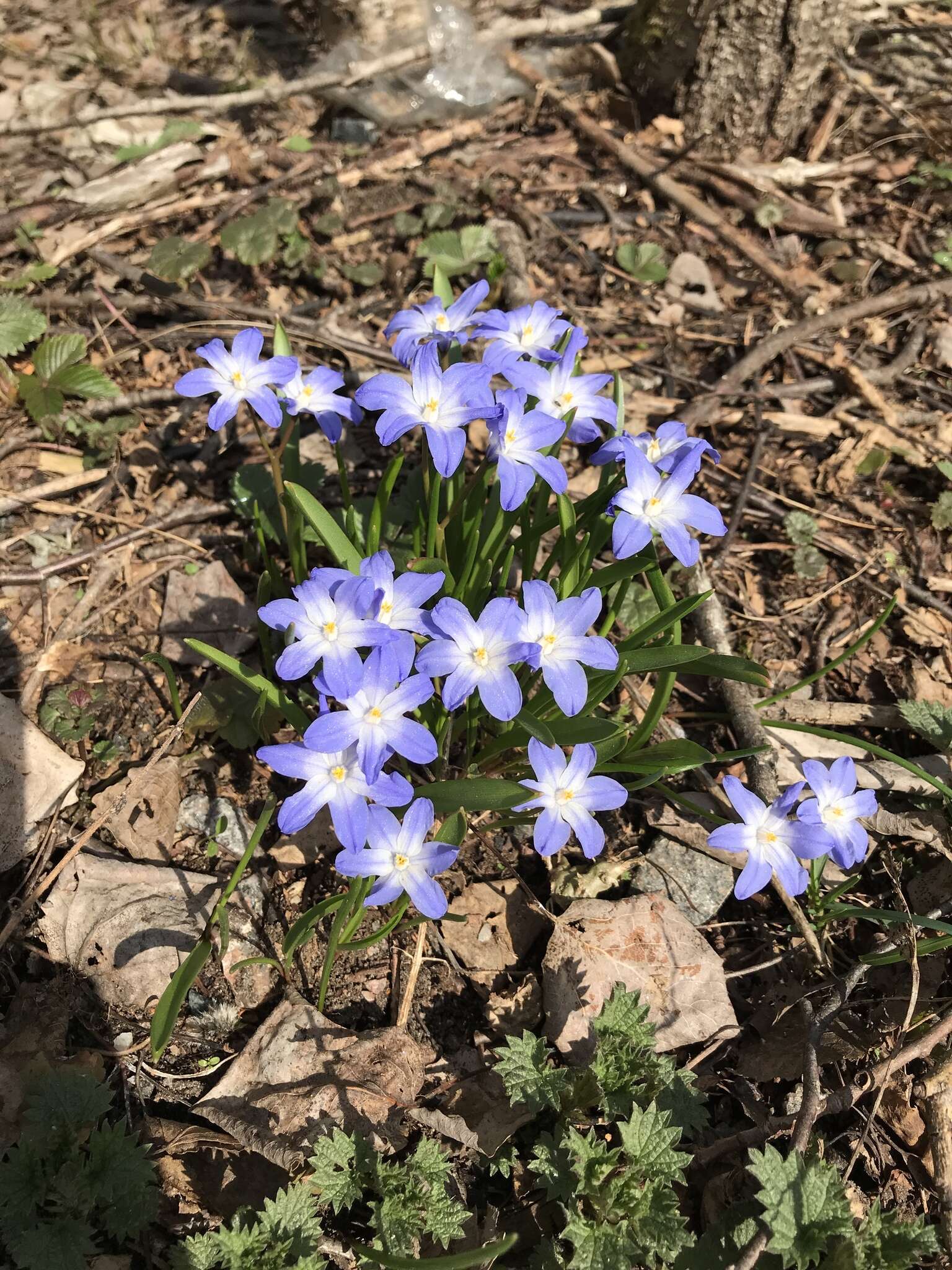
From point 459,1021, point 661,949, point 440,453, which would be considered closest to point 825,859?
point 661,949

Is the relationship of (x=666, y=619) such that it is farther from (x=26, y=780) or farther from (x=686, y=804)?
(x=26, y=780)

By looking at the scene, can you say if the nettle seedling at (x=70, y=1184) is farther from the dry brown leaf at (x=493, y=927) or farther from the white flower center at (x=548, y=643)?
the white flower center at (x=548, y=643)

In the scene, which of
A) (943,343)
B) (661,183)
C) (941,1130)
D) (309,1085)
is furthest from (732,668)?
(661,183)

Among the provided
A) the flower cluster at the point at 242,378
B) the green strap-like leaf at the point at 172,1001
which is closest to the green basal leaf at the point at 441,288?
the flower cluster at the point at 242,378

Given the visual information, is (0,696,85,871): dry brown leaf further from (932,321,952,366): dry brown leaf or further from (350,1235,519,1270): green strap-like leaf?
(932,321,952,366): dry brown leaf

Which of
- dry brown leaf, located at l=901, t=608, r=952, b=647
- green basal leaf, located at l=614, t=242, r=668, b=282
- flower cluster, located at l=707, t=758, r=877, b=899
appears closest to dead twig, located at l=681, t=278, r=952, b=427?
green basal leaf, located at l=614, t=242, r=668, b=282

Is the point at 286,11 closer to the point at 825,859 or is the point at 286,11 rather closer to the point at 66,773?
the point at 66,773
